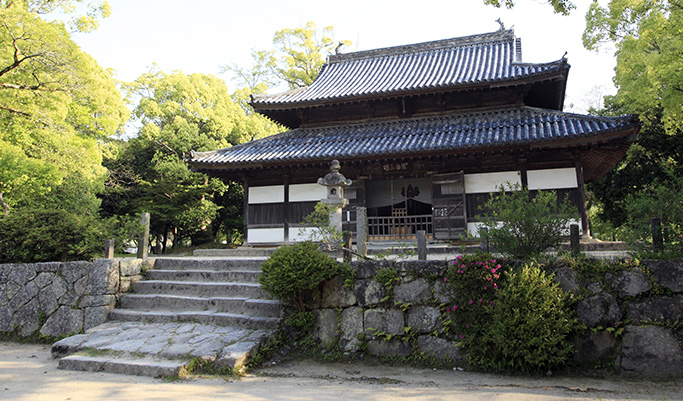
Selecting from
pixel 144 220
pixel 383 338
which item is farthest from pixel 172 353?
pixel 144 220

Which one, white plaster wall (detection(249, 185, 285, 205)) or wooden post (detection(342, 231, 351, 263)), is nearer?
wooden post (detection(342, 231, 351, 263))

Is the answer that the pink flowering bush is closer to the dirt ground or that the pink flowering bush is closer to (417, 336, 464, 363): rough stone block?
(417, 336, 464, 363): rough stone block

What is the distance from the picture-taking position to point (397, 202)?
13867 mm

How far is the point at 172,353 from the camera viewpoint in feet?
18.5

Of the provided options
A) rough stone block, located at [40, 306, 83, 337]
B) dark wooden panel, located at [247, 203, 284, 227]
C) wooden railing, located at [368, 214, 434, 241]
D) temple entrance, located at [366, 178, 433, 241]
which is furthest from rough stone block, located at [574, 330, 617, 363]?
dark wooden panel, located at [247, 203, 284, 227]

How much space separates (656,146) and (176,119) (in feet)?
71.8

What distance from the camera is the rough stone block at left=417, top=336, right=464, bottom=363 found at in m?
5.80

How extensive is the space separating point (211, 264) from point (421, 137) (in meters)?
7.41

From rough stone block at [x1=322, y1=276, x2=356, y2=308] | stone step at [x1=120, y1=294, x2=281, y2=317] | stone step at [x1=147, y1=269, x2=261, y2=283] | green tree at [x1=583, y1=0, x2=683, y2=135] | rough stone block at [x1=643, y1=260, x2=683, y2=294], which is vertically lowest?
stone step at [x1=120, y1=294, x2=281, y2=317]

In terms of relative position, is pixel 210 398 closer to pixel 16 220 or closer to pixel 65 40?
pixel 16 220

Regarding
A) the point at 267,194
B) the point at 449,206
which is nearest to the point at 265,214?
the point at 267,194

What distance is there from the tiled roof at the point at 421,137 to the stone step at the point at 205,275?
5277mm

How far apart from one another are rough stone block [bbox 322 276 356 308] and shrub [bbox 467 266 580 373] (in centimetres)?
208

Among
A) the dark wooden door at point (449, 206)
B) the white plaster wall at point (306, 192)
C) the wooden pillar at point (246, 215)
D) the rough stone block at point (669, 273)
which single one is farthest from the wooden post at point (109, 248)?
the rough stone block at point (669, 273)
